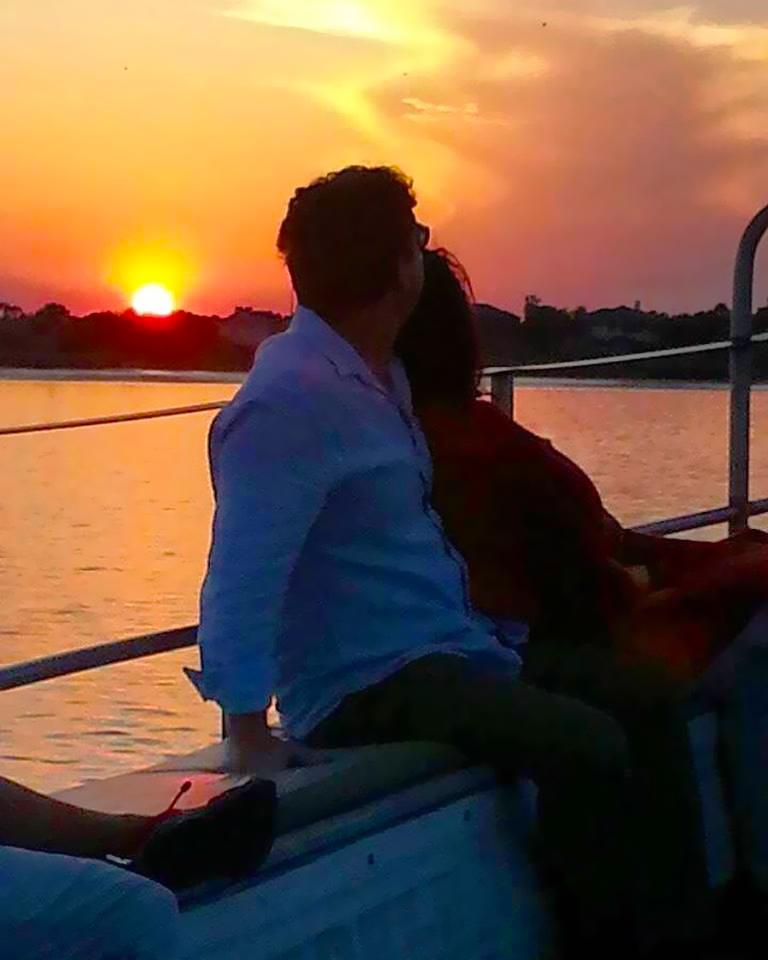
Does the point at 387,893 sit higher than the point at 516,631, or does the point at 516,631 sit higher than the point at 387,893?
the point at 516,631

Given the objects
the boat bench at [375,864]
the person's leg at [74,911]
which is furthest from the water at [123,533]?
the person's leg at [74,911]

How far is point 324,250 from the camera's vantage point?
2533 mm

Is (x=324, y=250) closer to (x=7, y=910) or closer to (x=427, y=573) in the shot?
(x=427, y=573)

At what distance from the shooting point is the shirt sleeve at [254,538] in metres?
2.26

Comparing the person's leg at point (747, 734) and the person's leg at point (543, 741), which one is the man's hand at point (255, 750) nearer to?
the person's leg at point (543, 741)

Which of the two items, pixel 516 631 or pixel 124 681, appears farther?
pixel 124 681

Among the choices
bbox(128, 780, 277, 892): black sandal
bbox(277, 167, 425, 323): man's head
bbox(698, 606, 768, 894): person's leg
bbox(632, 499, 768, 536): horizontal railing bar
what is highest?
bbox(277, 167, 425, 323): man's head

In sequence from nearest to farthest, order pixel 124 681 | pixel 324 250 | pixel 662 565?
1. pixel 324 250
2. pixel 662 565
3. pixel 124 681

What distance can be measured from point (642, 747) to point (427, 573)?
418mm

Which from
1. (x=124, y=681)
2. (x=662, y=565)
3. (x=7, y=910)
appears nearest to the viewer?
(x=7, y=910)

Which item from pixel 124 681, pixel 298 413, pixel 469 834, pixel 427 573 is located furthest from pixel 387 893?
pixel 124 681

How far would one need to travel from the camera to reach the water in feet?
23.9

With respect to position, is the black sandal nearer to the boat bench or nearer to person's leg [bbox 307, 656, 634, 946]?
the boat bench

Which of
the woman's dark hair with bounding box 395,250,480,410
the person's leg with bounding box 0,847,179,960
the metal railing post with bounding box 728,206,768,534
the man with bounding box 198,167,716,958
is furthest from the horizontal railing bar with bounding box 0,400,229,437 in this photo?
the metal railing post with bounding box 728,206,768,534
